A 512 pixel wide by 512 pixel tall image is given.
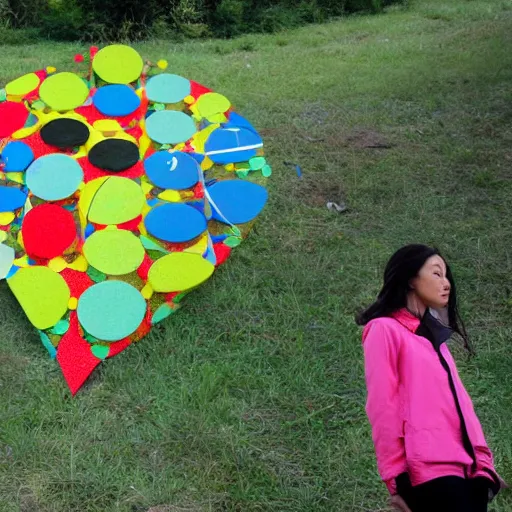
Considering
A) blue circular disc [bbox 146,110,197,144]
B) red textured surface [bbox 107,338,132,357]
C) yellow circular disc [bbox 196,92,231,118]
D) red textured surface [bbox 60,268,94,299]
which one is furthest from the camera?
yellow circular disc [bbox 196,92,231,118]

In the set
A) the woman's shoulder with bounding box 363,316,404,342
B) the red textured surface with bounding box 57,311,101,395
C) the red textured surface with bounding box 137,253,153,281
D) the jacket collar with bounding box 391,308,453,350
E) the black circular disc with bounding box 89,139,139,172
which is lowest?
the red textured surface with bounding box 57,311,101,395

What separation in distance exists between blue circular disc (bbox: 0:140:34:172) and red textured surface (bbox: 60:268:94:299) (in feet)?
3.19

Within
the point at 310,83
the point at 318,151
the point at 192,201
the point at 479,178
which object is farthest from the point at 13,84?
the point at 479,178

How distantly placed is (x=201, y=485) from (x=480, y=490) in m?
1.20

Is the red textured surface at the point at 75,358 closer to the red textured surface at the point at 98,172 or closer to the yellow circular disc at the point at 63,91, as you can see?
the red textured surface at the point at 98,172

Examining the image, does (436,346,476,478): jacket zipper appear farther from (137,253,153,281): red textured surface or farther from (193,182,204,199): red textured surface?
(193,182,204,199): red textured surface

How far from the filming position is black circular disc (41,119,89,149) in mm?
4547

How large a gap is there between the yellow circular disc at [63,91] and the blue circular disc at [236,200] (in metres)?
1.18

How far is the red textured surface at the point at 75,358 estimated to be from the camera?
3367 millimetres

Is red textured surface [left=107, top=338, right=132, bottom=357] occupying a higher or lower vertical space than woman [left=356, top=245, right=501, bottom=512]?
lower

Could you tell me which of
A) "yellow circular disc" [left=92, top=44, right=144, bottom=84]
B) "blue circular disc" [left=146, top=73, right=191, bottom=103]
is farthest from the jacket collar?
"yellow circular disc" [left=92, top=44, right=144, bottom=84]

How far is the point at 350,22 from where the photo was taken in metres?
9.16

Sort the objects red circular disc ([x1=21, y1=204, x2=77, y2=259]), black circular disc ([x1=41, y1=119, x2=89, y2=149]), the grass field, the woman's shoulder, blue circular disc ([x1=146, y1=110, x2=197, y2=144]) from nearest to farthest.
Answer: the woman's shoulder, the grass field, red circular disc ([x1=21, y1=204, x2=77, y2=259]), black circular disc ([x1=41, y1=119, x2=89, y2=149]), blue circular disc ([x1=146, y1=110, x2=197, y2=144])

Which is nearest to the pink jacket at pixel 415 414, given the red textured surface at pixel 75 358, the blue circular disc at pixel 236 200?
the red textured surface at pixel 75 358
